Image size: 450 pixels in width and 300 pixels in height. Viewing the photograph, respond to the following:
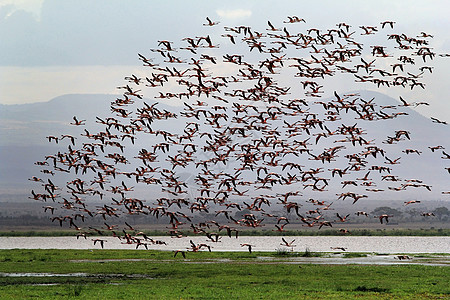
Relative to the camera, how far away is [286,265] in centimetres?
5331

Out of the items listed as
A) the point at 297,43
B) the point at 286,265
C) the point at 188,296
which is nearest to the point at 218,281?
the point at 188,296

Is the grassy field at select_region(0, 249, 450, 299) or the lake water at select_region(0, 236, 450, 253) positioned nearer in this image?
the grassy field at select_region(0, 249, 450, 299)

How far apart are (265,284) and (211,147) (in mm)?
10730

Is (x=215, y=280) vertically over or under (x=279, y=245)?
under

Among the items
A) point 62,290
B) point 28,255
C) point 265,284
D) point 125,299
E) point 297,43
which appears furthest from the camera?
point 28,255

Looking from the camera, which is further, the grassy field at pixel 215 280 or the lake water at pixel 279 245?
the lake water at pixel 279 245

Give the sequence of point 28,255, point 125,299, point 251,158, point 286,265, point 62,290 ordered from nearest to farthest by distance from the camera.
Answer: point 125,299 → point 62,290 → point 251,158 → point 286,265 → point 28,255

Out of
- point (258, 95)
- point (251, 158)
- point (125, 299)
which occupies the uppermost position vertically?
point (258, 95)

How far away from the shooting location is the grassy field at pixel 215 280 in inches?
1490

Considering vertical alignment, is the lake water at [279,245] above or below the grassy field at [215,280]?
above

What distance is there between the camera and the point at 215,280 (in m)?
44.5

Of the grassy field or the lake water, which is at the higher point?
the lake water

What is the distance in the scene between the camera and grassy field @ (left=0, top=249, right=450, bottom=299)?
3784cm

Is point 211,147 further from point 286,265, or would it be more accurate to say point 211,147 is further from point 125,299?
point 125,299
